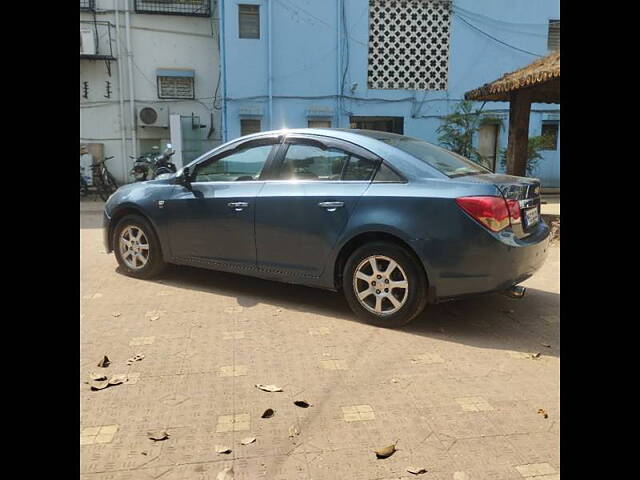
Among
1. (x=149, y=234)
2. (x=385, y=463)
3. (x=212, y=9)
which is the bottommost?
(x=385, y=463)

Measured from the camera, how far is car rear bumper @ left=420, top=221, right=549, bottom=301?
3588 millimetres

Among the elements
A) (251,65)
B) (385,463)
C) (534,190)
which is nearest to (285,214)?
(534,190)

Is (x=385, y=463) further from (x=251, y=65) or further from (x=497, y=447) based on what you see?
(x=251, y=65)

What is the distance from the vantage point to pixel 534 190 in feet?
13.2

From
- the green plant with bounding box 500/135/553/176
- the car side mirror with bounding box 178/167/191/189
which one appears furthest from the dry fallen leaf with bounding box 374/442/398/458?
the green plant with bounding box 500/135/553/176

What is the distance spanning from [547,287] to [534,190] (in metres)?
1.58

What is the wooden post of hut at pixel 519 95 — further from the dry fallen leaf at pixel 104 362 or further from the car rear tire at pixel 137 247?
the dry fallen leaf at pixel 104 362

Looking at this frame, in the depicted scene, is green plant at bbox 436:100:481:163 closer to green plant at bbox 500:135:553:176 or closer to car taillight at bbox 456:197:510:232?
green plant at bbox 500:135:553:176

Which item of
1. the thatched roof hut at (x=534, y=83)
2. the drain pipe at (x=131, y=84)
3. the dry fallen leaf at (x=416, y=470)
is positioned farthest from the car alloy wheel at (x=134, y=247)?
the drain pipe at (x=131, y=84)

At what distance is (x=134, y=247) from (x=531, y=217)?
3.69 m

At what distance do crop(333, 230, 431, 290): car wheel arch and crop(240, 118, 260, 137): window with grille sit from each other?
1192 cm

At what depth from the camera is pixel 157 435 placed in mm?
2496

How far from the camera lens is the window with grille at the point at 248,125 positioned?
15398 mm
